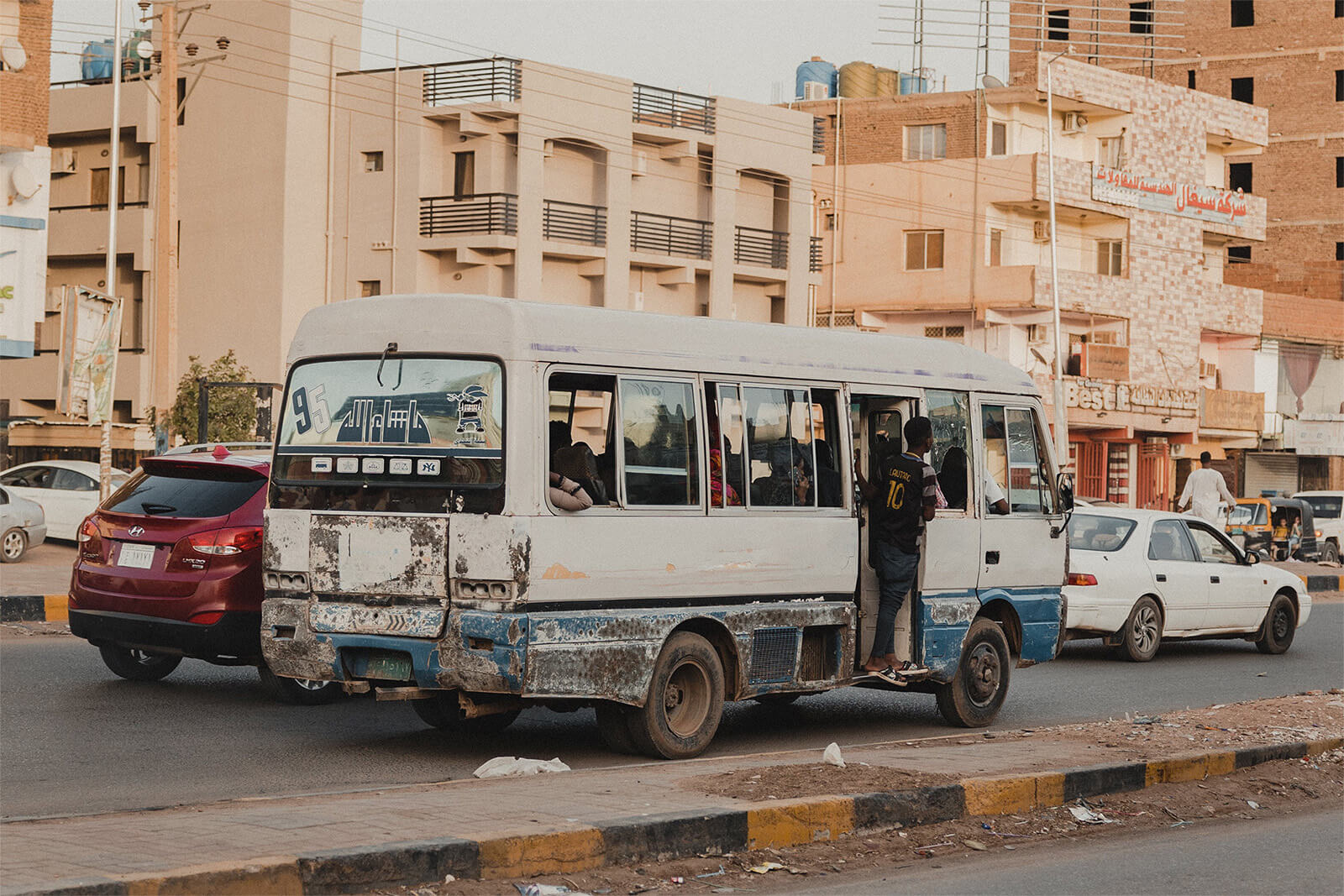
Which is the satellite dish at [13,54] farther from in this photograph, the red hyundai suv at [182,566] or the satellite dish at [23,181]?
the red hyundai suv at [182,566]

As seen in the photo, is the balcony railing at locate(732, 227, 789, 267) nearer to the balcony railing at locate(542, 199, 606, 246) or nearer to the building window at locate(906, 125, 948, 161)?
the balcony railing at locate(542, 199, 606, 246)

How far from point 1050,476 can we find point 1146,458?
151 feet

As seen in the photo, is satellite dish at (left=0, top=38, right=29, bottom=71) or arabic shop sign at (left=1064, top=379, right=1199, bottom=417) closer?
satellite dish at (left=0, top=38, right=29, bottom=71)

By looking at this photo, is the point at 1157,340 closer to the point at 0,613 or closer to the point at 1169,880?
the point at 0,613

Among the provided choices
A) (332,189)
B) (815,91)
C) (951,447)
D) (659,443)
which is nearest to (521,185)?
(332,189)

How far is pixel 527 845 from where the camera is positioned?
6.79 m

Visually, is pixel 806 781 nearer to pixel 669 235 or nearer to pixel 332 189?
pixel 332 189

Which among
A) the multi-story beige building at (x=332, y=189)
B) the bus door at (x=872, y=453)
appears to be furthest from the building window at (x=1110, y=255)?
the bus door at (x=872, y=453)

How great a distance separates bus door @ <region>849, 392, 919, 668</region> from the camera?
11.1 meters

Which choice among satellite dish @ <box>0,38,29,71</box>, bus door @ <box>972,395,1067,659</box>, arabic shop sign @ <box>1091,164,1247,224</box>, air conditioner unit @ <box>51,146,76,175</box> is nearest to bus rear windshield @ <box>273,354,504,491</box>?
bus door @ <box>972,395,1067,659</box>

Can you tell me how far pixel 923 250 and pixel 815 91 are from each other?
27.6 feet

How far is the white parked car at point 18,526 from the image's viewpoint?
24.7 metres

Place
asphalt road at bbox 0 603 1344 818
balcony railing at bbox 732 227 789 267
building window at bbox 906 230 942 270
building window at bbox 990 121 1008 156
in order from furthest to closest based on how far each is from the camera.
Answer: building window at bbox 990 121 1008 156 → building window at bbox 906 230 942 270 → balcony railing at bbox 732 227 789 267 → asphalt road at bbox 0 603 1344 818

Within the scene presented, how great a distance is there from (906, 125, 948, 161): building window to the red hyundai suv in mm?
44700
